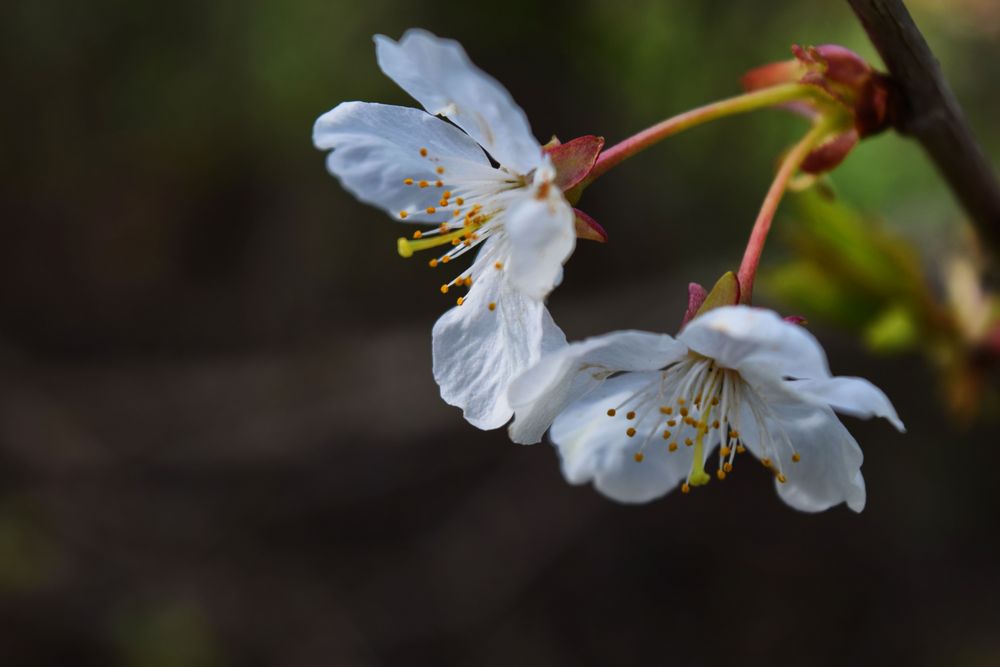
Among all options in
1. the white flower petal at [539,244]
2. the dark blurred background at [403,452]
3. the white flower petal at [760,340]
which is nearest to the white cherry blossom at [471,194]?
the white flower petal at [539,244]

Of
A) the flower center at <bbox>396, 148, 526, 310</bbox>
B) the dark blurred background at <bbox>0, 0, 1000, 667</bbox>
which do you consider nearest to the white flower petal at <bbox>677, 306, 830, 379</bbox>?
the flower center at <bbox>396, 148, 526, 310</bbox>

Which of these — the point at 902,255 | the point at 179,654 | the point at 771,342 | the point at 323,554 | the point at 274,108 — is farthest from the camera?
the point at 274,108

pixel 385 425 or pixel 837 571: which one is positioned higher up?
pixel 385 425

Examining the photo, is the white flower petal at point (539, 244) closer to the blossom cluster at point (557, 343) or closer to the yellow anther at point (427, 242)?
the blossom cluster at point (557, 343)

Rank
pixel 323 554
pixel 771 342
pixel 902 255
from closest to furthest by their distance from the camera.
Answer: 1. pixel 771 342
2. pixel 902 255
3. pixel 323 554

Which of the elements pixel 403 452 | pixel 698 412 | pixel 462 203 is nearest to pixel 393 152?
pixel 462 203

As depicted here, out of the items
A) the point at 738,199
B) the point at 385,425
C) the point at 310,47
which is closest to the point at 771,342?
the point at 738,199

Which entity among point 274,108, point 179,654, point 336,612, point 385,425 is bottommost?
point 336,612

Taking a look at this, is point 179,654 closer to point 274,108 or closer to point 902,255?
point 274,108
